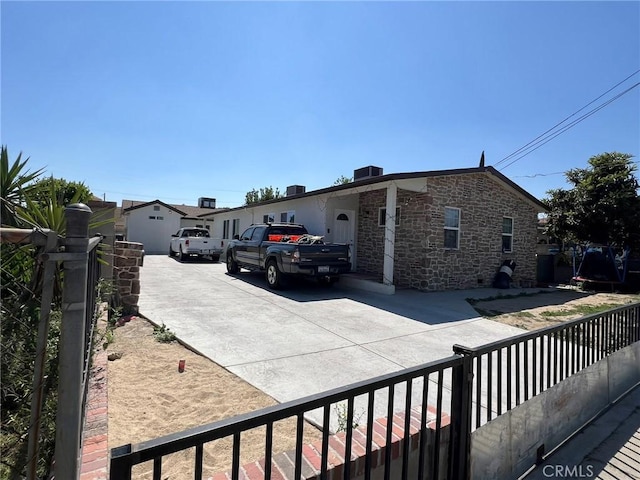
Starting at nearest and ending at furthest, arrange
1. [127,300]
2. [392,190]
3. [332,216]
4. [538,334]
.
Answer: [538,334], [127,300], [392,190], [332,216]

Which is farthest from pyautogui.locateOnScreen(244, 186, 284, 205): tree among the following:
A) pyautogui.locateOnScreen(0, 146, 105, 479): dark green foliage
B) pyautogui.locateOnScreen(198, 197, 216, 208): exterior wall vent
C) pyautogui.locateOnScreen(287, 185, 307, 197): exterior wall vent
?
pyautogui.locateOnScreen(0, 146, 105, 479): dark green foliage

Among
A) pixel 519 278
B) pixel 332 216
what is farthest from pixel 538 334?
pixel 519 278

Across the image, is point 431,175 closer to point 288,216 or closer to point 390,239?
point 390,239

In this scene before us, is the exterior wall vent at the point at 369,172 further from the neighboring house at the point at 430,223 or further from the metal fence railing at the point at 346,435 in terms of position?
the metal fence railing at the point at 346,435

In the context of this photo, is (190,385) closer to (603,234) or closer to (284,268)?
(284,268)

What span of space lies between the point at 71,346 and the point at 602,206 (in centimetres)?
1758

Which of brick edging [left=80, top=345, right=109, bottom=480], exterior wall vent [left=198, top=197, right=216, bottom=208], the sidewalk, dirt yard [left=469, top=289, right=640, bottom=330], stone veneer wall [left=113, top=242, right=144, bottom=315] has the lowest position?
the sidewalk

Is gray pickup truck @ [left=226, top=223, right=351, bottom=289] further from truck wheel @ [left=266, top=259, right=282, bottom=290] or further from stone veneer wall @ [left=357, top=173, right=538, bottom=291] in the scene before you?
stone veneer wall @ [left=357, top=173, right=538, bottom=291]

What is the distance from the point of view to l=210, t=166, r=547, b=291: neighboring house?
10.7 m

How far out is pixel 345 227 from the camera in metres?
13.3

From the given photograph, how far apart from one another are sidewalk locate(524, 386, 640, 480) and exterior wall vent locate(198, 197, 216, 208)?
36.9 meters

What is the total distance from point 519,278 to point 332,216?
7.96 metres

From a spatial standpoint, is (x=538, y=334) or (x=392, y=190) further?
(x=392, y=190)

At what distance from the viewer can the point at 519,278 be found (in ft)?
45.2
